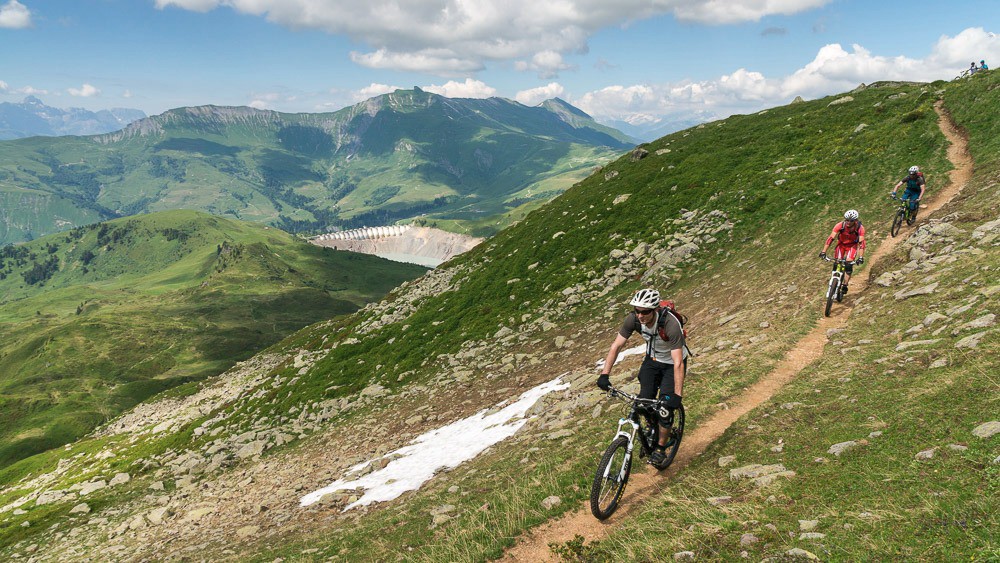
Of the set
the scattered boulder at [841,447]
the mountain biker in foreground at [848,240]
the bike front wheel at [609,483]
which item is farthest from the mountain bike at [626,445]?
the mountain biker in foreground at [848,240]

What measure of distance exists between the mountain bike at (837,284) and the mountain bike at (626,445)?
502 inches

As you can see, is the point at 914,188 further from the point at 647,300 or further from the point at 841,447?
the point at 647,300

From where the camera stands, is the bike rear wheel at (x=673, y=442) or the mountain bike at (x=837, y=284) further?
the mountain bike at (x=837, y=284)

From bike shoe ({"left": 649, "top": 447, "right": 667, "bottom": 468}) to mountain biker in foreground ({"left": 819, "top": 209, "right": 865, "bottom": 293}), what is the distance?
1487 centimetres

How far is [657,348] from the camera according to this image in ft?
36.8

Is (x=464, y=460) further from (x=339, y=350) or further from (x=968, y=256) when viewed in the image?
(x=339, y=350)

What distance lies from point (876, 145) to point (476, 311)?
38.8 m

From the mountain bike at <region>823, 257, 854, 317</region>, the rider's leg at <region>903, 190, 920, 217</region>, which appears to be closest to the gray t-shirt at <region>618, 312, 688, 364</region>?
the mountain bike at <region>823, 257, 854, 317</region>

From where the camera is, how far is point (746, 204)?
130 ft

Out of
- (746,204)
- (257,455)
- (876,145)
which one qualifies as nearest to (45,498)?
(257,455)

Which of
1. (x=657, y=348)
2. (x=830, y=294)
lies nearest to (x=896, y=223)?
(x=830, y=294)

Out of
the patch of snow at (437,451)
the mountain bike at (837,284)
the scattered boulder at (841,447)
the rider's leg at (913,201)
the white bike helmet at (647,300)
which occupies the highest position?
the rider's leg at (913,201)

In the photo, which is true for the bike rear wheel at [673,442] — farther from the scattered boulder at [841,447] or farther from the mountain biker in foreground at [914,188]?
the mountain biker in foreground at [914,188]

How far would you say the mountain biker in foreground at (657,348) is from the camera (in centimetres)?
1073
